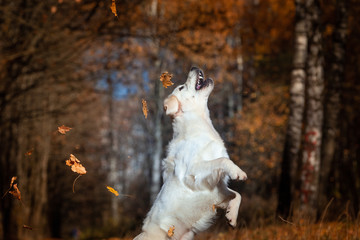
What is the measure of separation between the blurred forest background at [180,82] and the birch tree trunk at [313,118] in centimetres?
2

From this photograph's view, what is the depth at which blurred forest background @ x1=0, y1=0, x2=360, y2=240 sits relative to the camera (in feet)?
27.5

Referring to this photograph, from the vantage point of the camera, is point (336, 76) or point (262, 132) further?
point (262, 132)

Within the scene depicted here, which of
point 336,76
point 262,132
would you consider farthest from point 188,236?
point 262,132

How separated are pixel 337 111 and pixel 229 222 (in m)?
7.37

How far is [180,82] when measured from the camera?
4.88 meters

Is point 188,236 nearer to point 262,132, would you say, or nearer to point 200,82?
point 200,82

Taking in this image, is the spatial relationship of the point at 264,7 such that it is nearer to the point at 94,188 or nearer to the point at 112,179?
the point at 112,179

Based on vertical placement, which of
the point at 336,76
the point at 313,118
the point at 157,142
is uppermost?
the point at 336,76

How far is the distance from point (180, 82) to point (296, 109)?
4.27 meters

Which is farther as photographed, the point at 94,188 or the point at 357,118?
the point at 94,188

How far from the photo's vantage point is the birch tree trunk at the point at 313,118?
791 centimetres

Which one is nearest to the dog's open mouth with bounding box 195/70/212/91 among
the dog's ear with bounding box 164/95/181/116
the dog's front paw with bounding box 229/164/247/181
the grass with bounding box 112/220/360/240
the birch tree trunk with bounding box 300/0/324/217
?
the dog's ear with bounding box 164/95/181/116

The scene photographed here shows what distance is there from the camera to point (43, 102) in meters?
16.2

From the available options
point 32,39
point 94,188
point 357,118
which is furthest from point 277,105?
point 94,188
